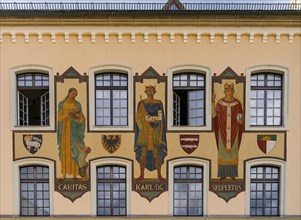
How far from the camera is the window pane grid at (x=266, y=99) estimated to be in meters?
8.43

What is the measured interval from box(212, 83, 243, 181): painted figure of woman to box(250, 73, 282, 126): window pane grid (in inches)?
25.0

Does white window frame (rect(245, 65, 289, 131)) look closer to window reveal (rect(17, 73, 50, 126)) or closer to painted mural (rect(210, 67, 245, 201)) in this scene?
painted mural (rect(210, 67, 245, 201))

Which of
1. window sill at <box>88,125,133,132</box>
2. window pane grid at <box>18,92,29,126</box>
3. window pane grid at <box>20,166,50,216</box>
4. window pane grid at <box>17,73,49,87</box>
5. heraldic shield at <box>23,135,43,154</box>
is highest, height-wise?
window pane grid at <box>17,73,49,87</box>

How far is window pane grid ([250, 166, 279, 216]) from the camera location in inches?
333

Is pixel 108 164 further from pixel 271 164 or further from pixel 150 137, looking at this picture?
pixel 271 164

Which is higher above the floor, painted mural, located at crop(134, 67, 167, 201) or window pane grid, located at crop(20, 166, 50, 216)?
painted mural, located at crop(134, 67, 167, 201)

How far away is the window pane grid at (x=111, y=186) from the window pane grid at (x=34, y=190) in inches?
72.7

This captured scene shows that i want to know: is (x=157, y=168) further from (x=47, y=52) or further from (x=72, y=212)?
(x=47, y=52)

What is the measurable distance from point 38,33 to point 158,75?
428 cm

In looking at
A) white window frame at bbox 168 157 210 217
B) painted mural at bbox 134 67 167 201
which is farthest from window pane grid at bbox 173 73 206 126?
white window frame at bbox 168 157 210 217

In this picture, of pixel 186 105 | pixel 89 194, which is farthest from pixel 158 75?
pixel 89 194

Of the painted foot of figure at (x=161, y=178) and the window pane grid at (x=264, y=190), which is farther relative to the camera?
the window pane grid at (x=264, y=190)

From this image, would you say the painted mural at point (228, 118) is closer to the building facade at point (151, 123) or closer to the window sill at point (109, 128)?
the building facade at point (151, 123)

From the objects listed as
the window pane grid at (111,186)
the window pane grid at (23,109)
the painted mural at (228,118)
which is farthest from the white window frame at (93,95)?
the painted mural at (228,118)
